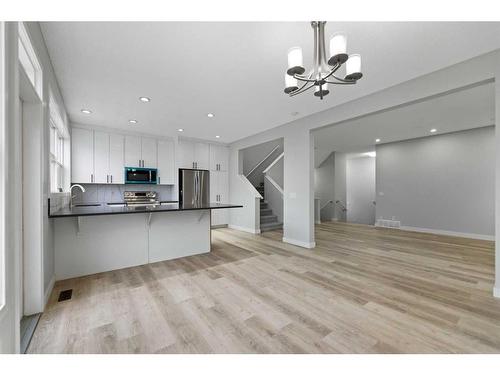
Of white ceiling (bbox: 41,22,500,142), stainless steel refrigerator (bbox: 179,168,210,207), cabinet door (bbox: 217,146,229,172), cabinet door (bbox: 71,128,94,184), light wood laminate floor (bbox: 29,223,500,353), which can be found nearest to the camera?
light wood laminate floor (bbox: 29,223,500,353)

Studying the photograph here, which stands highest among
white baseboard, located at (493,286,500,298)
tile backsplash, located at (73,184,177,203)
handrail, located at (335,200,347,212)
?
tile backsplash, located at (73,184,177,203)

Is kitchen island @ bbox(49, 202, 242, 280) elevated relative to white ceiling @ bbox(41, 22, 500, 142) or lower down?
lower down

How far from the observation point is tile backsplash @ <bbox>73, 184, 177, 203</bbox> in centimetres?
509

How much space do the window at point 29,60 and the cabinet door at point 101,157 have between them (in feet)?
10.5

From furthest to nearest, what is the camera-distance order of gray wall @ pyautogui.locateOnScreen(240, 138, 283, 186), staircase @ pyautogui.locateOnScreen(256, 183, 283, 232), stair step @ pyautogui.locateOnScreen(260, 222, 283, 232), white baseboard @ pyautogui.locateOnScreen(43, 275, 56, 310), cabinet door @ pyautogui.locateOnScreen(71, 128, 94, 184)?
gray wall @ pyautogui.locateOnScreen(240, 138, 283, 186)
staircase @ pyautogui.locateOnScreen(256, 183, 283, 232)
stair step @ pyautogui.locateOnScreen(260, 222, 283, 232)
cabinet door @ pyautogui.locateOnScreen(71, 128, 94, 184)
white baseboard @ pyautogui.locateOnScreen(43, 275, 56, 310)

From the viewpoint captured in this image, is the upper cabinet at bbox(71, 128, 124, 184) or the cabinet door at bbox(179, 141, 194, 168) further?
the cabinet door at bbox(179, 141, 194, 168)

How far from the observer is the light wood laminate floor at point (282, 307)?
1561mm

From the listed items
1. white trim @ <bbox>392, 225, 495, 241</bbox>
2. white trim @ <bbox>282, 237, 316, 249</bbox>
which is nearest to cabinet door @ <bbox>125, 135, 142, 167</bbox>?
white trim @ <bbox>282, 237, 316, 249</bbox>

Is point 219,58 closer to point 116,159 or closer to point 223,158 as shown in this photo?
point 116,159

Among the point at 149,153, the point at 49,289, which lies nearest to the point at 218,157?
the point at 149,153

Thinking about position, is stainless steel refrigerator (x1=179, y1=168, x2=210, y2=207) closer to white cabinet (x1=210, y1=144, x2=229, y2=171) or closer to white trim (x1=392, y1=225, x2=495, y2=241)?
white cabinet (x1=210, y1=144, x2=229, y2=171)

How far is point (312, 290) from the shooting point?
2428 mm

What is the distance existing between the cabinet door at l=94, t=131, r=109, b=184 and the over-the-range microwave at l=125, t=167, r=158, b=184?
0.44 m
